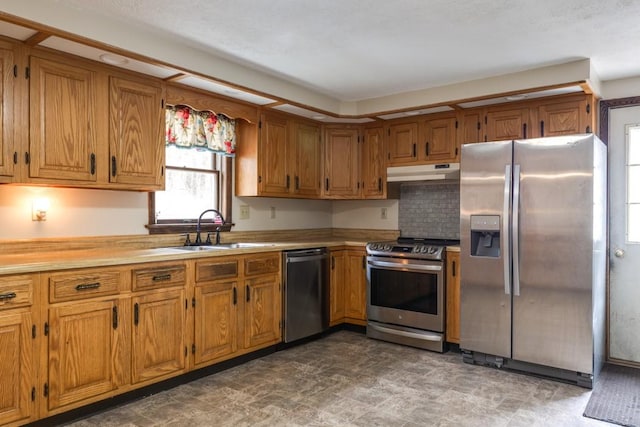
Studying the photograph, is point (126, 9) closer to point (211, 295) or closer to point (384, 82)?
point (211, 295)

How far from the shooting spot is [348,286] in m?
4.51

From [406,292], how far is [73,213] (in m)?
2.73

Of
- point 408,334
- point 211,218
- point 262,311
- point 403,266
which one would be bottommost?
point 408,334

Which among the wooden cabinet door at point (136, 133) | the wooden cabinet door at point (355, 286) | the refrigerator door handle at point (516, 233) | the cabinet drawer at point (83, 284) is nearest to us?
the cabinet drawer at point (83, 284)

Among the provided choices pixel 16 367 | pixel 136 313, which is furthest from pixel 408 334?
pixel 16 367

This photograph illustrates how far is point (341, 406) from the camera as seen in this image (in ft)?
9.14

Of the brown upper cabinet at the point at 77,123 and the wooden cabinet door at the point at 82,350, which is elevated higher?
the brown upper cabinet at the point at 77,123

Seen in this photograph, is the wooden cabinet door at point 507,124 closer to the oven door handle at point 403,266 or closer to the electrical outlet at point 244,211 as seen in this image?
the oven door handle at point 403,266

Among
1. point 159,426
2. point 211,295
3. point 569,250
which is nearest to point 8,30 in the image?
point 211,295

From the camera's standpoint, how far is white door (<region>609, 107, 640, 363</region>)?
12.2 ft

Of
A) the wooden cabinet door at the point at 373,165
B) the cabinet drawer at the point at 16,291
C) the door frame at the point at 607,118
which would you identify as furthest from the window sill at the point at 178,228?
the door frame at the point at 607,118

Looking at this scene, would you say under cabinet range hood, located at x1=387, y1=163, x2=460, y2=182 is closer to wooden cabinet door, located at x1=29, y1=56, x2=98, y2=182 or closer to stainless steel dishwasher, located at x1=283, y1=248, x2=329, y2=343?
stainless steel dishwasher, located at x1=283, y1=248, x2=329, y2=343

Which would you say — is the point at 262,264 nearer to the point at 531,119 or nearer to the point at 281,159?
the point at 281,159

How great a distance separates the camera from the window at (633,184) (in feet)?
12.3
